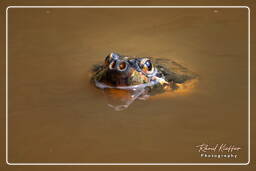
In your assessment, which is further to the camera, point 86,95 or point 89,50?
point 89,50

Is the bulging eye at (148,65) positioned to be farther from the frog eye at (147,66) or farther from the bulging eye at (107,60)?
the bulging eye at (107,60)

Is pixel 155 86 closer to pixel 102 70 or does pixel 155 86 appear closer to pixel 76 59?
pixel 102 70

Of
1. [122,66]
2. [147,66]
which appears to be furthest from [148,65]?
[122,66]

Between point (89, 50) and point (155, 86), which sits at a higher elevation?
point (89, 50)

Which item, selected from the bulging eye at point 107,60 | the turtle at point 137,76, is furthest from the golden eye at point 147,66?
the bulging eye at point 107,60

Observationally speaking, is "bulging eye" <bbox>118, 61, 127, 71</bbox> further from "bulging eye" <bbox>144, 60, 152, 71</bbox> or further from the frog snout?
"bulging eye" <bbox>144, 60, 152, 71</bbox>

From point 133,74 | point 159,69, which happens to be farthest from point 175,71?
point 133,74
